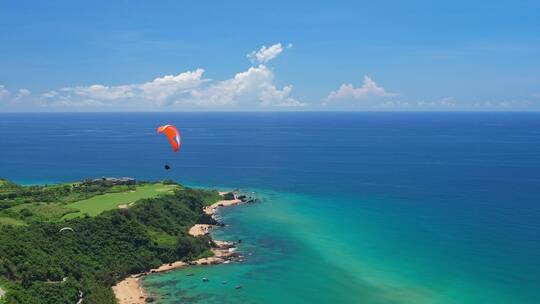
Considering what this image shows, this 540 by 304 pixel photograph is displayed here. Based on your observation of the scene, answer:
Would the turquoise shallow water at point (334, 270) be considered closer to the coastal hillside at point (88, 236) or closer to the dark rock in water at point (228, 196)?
the coastal hillside at point (88, 236)

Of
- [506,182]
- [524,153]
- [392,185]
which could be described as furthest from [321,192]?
[524,153]

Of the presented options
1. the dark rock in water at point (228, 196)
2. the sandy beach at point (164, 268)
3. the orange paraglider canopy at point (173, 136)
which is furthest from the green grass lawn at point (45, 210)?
the dark rock in water at point (228, 196)

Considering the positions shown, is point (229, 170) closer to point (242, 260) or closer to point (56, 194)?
point (56, 194)

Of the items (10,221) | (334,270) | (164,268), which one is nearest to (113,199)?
(10,221)

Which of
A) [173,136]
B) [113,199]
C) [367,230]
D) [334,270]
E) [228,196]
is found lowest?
[334,270]

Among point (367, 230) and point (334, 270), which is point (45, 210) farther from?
point (367, 230)

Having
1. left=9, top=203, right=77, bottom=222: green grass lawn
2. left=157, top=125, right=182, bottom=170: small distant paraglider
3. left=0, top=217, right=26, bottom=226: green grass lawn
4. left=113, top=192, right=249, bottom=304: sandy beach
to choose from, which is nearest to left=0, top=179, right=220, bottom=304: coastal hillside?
left=0, top=217, right=26, bottom=226: green grass lawn

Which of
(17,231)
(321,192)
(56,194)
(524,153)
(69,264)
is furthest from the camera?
(524,153)
